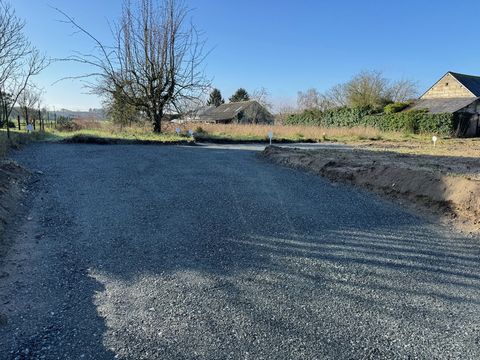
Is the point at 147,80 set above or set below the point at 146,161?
above

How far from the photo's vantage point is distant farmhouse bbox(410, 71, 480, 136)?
25.8m

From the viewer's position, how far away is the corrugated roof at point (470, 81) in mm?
31797

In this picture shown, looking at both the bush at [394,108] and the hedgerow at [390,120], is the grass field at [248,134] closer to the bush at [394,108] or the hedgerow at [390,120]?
the hedgerow at [390,120]

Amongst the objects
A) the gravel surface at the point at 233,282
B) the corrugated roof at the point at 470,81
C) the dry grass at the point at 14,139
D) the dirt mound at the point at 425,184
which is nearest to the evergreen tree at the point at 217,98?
the corrugated roof at the point at 470,81

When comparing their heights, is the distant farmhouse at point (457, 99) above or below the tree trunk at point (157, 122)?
above

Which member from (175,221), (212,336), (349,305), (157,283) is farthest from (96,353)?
(175,221)

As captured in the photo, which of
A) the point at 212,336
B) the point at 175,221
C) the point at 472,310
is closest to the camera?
the point at 212,336

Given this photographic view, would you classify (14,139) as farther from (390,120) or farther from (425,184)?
(390,120)

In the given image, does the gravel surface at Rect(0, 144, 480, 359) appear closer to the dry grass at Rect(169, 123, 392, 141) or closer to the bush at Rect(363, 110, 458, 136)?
the dry grass at Rect(169, 123, 392, 141)

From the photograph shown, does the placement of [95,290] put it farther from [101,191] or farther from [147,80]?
[147,80]

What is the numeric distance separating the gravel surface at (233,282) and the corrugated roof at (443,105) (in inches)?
1011

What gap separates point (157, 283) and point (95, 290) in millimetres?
473

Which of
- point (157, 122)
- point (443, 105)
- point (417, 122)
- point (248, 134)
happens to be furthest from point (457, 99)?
point (157, 122)

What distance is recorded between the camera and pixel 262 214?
4777 mm
